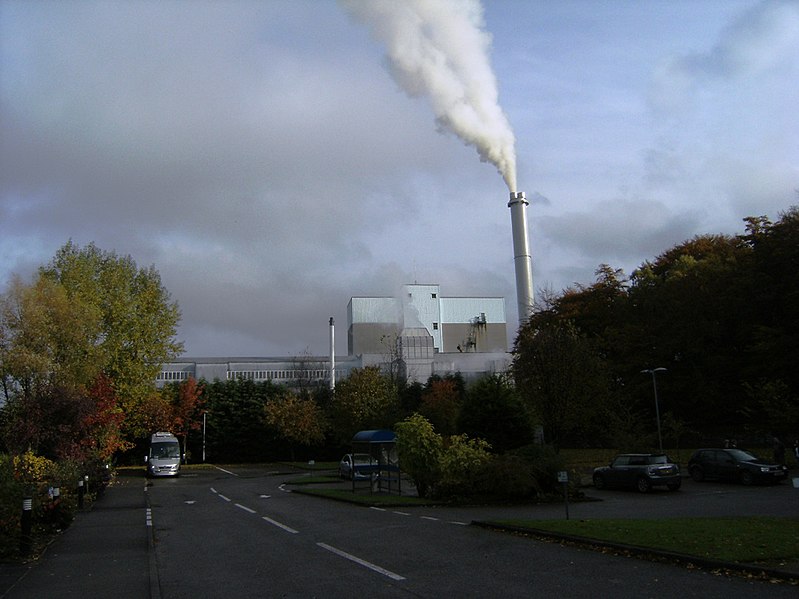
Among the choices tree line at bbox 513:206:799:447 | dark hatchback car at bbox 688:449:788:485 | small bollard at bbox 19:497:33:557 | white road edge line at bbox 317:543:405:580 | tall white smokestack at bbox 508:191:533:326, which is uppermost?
tall white smokestack at bbox 508:191:533:326

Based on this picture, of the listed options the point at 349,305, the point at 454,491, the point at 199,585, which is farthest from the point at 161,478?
the point at 349,305

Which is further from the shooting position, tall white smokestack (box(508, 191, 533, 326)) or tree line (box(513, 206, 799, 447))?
tall white smokestack (box(508, 191, 533, 326))

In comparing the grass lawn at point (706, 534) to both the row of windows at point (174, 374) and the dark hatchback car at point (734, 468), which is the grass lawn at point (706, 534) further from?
the row of windows at point (174, 374)

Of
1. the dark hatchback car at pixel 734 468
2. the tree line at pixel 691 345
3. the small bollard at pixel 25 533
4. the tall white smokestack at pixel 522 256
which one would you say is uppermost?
the tall white smokestack at pixel 522 256

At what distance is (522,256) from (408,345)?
26.6m

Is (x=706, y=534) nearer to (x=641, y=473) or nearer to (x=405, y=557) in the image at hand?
(x=405, y=557)

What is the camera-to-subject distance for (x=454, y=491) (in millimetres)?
22094

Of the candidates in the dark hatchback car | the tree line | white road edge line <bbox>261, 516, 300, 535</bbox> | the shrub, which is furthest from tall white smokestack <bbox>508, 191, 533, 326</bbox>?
white road edge line <bbox>261, 516, 300, 535</bbox>

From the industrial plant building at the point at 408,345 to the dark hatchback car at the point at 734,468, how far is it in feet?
145

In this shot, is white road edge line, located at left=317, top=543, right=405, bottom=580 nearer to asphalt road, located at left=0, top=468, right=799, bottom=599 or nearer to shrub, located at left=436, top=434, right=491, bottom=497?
asphalt road, located at left=0, top=468, right=799, bottom=599

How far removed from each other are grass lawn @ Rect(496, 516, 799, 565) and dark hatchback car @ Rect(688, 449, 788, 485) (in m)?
14.6

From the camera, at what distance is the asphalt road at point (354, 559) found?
29.0ft

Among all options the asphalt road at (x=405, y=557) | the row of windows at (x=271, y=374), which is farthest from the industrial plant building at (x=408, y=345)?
the asphalt road at (x=405, y=557)

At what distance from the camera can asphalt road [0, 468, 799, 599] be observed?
29.0 ft
